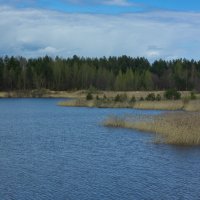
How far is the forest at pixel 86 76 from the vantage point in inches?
4402

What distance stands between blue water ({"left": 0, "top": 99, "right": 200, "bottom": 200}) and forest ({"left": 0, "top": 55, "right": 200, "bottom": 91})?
83.8 meters

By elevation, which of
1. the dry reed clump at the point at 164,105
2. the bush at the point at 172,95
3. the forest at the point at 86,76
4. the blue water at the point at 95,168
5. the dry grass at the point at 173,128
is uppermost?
the forest at the point at 86,76

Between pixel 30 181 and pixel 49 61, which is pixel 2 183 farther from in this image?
pixel 49 61

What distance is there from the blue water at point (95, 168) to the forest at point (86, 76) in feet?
275

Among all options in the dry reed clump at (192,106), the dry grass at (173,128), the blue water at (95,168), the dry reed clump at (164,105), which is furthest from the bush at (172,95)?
the blue water at (95,168)

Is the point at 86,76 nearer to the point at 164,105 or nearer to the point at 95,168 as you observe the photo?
the point at 164,105

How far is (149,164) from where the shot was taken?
61.9 ft

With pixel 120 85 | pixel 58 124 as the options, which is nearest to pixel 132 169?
pixel 58 124

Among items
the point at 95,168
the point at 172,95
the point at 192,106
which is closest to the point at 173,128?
the point at 95,168

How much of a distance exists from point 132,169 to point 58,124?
1877cm

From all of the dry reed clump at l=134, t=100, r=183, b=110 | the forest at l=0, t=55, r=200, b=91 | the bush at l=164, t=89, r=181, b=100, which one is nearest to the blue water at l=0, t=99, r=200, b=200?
the dry reed clump at l=134, t=100, r=183, b=110

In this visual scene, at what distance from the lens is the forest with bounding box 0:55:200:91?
111812 mm

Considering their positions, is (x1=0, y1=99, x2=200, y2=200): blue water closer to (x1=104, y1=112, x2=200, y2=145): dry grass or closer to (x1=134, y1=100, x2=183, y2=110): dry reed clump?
(x1=104, y1=112, x2=200, y2=145): dry grass

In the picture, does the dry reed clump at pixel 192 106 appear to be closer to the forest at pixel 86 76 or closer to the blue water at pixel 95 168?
the blue water at pixel 95 168
